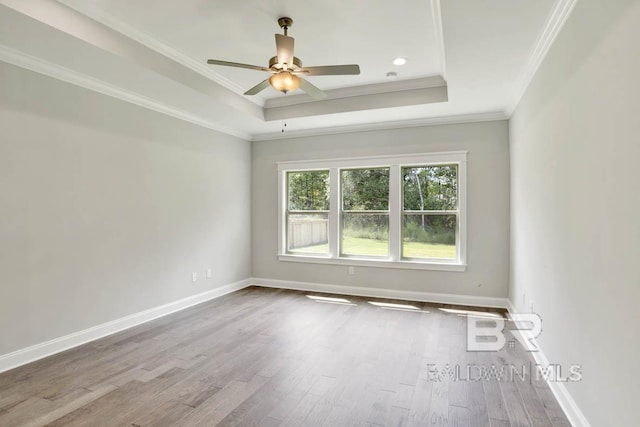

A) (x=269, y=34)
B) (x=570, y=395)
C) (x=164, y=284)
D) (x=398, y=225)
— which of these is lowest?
(x=570, y=395)

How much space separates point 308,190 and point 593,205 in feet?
14.5

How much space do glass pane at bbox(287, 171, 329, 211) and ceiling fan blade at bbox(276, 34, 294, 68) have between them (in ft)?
10.1

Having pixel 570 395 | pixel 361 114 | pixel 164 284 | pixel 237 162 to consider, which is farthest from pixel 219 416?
pixel 237 162

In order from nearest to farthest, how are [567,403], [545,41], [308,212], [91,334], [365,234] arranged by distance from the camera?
[567,403] → [545,41] → [91,334] → [365,234] → [308,212]

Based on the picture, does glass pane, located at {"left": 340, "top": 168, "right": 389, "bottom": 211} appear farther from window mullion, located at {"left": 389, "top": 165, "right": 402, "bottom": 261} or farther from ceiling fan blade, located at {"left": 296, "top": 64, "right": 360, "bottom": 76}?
ceiling fan blade, located at {"left": 296, "top": 64, "right": 360, "bottom": 76}

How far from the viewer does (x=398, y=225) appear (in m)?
5.29

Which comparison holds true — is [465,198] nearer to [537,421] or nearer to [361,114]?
[361,114]

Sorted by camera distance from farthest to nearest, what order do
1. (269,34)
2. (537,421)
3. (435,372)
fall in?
1. (269,34)
2. (435,372)
3. (537,421)

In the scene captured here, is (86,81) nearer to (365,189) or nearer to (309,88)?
(309,88)

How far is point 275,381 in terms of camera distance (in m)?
2.76

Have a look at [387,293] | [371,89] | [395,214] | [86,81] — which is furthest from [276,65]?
[387,293]

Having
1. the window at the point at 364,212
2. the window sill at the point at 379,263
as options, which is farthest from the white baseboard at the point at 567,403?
the window at the point at 364,212

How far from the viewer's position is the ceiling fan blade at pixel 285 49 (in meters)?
2.69

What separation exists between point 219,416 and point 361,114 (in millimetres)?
3908
